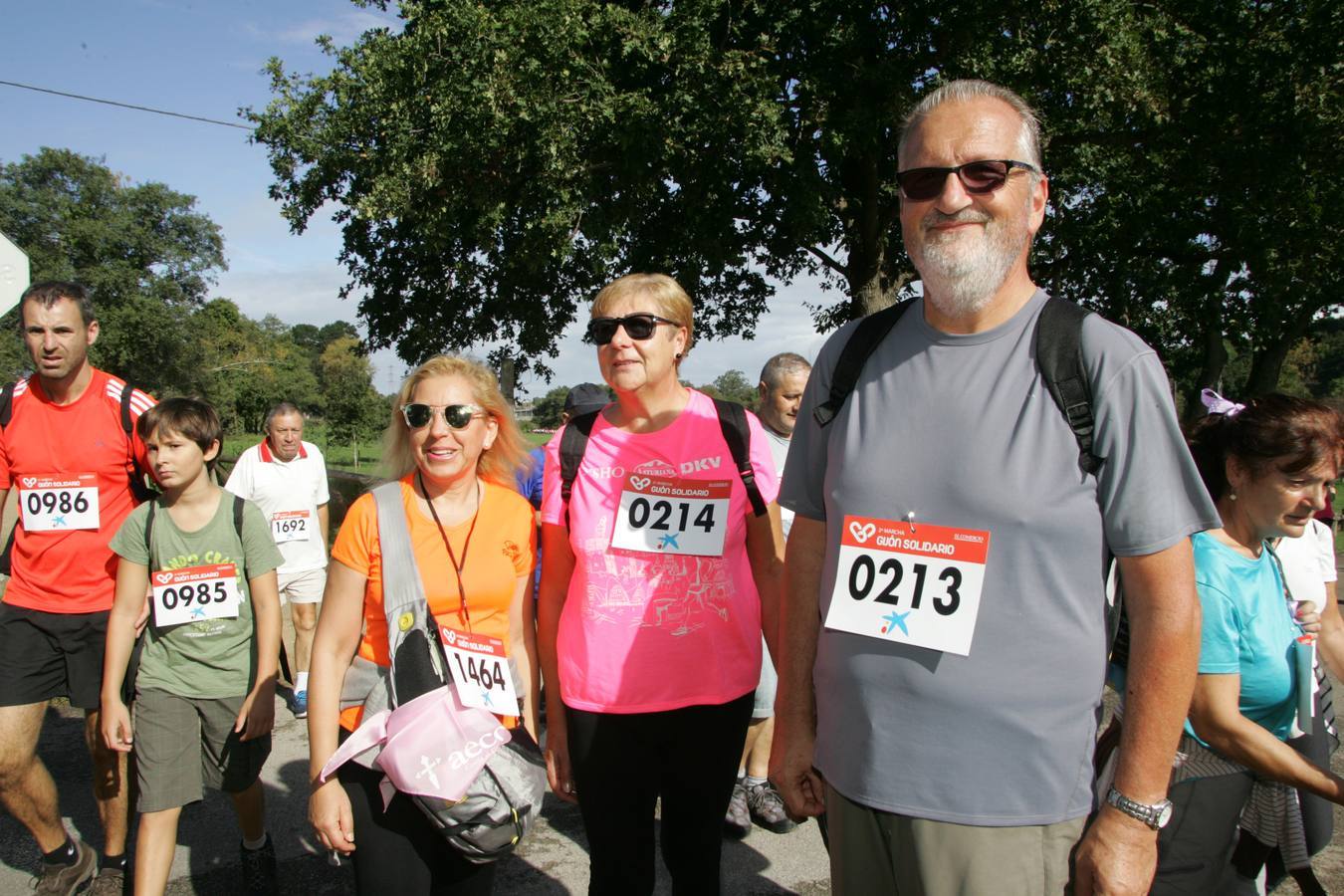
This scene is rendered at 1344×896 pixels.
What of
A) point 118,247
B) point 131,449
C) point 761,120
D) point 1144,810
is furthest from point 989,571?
point 118,247

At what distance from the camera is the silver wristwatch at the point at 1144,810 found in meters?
1.50

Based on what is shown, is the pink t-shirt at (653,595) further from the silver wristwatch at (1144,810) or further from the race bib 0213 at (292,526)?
the race bib 0213 at (292,526)

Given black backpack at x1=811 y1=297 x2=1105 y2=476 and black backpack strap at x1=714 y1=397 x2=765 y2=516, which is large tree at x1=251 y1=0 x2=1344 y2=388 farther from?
black backpack at x1=811 y1=297 x2=1105 y2=476

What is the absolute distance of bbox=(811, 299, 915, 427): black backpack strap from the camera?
1.85 m

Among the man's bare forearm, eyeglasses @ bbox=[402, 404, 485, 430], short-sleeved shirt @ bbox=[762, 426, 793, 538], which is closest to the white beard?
the man's bare forearm

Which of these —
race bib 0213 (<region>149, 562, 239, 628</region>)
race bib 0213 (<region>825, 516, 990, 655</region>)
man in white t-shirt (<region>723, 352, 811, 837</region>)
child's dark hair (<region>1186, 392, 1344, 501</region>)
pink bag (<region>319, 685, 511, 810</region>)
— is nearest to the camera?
race bib 0213 (<region>825, 516, 990, 655</region>)

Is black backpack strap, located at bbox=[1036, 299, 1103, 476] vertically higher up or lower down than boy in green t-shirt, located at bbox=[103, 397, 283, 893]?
higher up

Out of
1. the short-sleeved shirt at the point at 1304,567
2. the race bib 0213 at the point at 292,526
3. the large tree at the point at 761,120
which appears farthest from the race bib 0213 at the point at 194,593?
the large tree at the point at 761,120

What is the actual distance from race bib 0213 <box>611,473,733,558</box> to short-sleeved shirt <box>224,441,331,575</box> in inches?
163

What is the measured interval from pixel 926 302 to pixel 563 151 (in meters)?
9.48

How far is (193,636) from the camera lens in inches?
121

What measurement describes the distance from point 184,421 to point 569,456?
1.59m

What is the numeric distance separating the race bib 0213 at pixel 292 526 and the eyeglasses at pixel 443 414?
4.07 m

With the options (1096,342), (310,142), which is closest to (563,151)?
(310,142)
